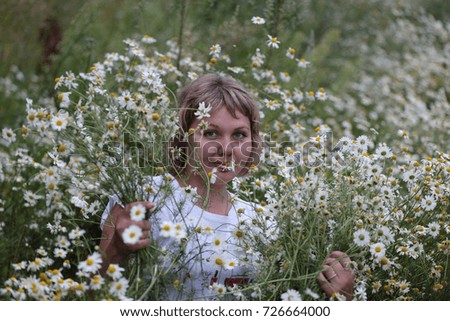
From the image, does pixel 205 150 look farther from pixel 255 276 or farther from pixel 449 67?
pixel 449 67

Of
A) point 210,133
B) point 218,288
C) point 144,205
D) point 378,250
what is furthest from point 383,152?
point 144,205

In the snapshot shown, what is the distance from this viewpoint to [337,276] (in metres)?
1.86

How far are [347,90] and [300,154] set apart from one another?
3.90 m

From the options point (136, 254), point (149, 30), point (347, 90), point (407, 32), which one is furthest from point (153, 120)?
point (407, 32)

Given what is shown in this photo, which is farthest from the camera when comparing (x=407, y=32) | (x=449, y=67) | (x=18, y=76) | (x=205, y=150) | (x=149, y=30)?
(x=407, y=32)

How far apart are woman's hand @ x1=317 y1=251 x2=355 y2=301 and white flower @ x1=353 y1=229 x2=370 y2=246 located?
0.19 ft

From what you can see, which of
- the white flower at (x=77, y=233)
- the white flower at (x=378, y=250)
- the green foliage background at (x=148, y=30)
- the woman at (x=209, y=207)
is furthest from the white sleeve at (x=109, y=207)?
the green foliage background at (x=148, y=30)

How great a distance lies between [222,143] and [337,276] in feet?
2.18

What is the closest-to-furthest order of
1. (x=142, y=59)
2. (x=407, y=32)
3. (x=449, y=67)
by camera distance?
(x=142, y=59) < (x=449, y=67) < (x=407, y=32)

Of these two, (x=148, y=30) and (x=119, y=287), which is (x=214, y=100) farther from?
(x=148, y=30)

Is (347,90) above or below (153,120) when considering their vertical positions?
above

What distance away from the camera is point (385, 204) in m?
2.25

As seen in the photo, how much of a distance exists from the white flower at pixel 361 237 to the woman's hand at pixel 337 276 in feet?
0.19

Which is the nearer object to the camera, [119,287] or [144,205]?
[119,287]
